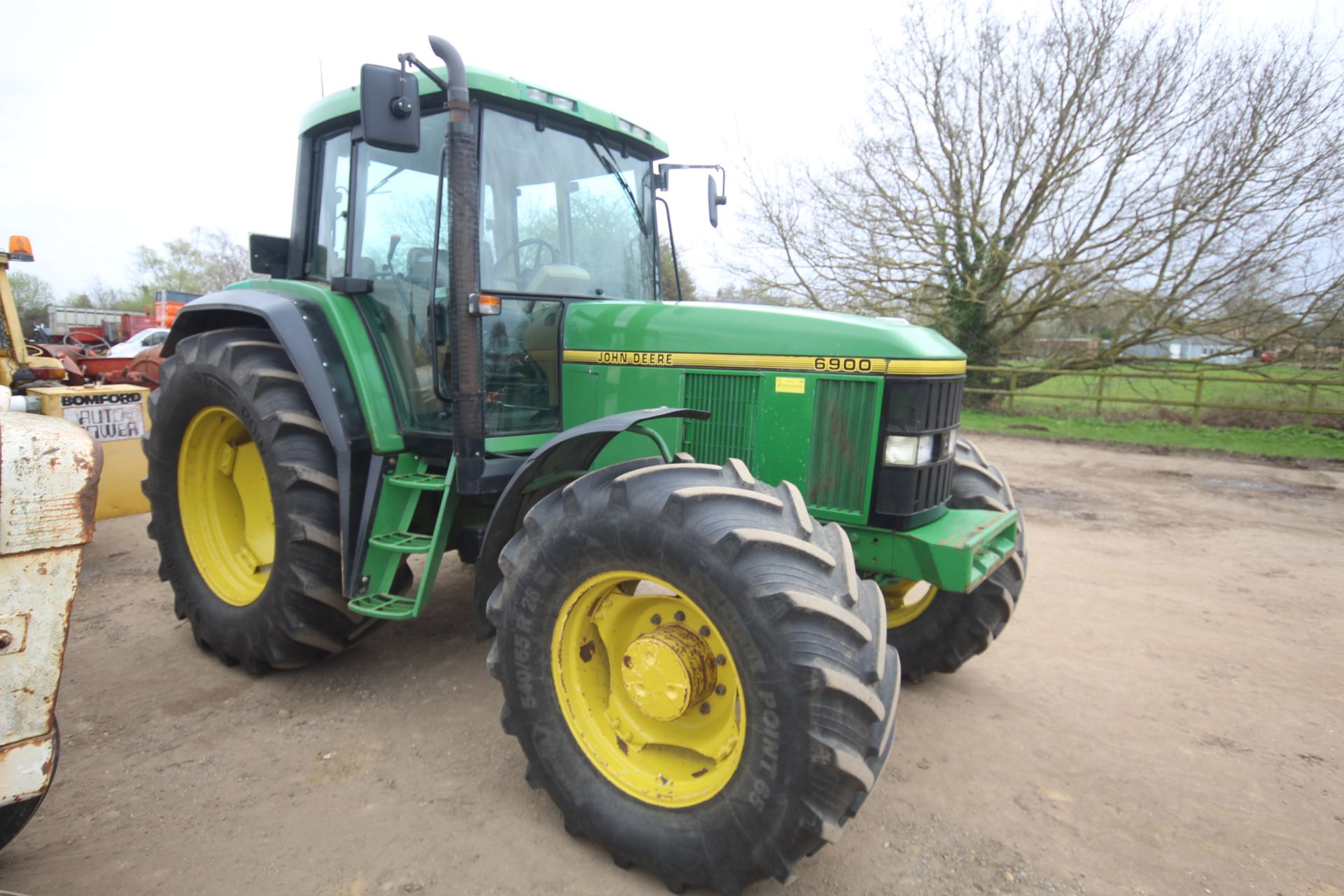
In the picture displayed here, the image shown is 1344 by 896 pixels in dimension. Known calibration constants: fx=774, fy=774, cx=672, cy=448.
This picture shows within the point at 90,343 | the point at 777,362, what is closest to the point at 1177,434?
the point at 777,362

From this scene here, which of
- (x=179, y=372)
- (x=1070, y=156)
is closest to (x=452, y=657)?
(x=179, y=372)

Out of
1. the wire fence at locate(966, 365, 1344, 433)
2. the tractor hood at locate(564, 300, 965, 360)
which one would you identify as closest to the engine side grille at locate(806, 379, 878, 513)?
the tractor hood at locate(564, 300, 965, 360)

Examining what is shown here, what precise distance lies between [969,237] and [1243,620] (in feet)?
37.3

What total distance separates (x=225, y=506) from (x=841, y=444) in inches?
119

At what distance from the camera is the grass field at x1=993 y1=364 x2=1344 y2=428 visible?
11.9 meters

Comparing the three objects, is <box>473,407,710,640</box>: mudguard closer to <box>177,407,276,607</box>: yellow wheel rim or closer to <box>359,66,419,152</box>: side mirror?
<box>359,66,419,152</box>: side mirror

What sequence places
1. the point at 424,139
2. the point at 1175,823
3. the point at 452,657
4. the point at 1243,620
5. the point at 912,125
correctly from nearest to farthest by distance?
the point at 1175,823 < the point at 424,139 < the point at 452,657 < the point at 1243,620 < the point at 912,125

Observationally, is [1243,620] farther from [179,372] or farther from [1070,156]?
[1070,156]

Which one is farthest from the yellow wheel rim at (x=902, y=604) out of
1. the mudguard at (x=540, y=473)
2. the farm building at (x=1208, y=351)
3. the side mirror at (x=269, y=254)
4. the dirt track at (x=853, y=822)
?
the farm building at (x=1208, y=351)

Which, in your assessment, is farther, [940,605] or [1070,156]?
[1070,156]

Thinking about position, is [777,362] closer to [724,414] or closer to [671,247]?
[724,414]

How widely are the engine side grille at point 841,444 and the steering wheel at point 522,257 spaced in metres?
1.24

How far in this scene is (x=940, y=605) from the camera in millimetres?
3379

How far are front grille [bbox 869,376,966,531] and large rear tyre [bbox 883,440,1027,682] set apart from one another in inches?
19.3
